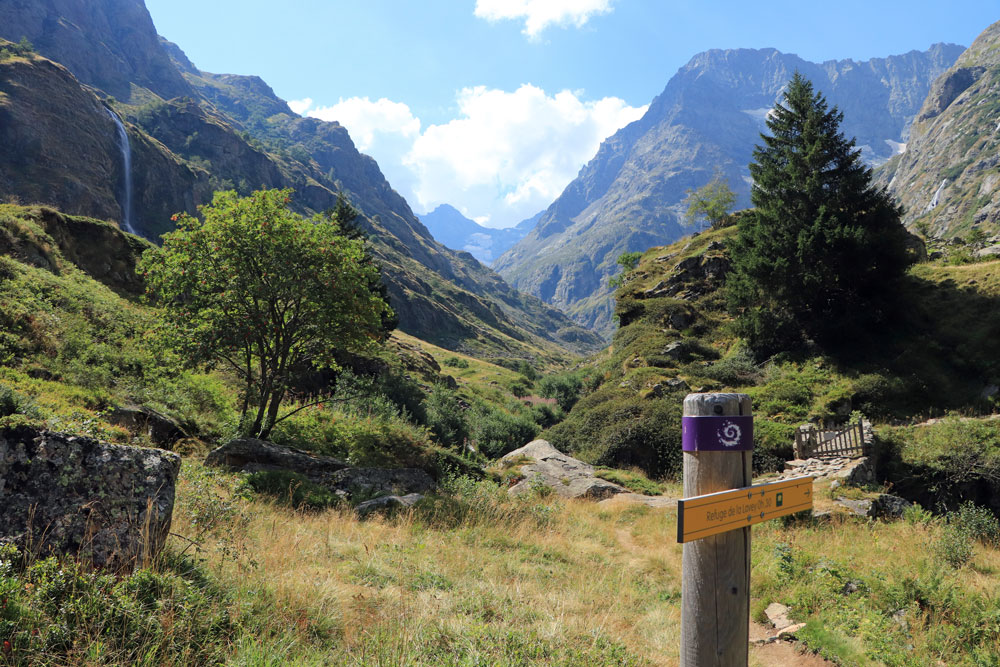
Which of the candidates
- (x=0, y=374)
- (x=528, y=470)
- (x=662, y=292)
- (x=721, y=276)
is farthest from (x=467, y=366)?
(x=0, y=374)

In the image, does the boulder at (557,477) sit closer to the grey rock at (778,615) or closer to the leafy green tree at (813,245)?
the grey rock at (778,615)

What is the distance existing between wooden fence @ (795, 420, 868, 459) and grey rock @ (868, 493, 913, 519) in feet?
13.0

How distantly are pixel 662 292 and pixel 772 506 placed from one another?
37502 millimetres

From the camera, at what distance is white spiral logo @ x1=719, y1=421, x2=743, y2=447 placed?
2454 mm

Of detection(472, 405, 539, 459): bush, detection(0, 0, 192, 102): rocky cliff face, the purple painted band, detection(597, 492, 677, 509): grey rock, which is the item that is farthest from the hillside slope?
detection(0, 0, 192, 102): rocky cliff face

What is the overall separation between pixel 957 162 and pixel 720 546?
215 meters

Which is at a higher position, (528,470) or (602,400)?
(602,400)

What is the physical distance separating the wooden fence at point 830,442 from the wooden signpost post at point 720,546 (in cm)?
1685

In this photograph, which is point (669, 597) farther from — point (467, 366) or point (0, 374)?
point (467, 366)

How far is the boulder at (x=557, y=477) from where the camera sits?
14578 millimetres

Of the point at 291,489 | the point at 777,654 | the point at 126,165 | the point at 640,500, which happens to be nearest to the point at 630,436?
the point at 640,500

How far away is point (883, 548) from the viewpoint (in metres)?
8.27

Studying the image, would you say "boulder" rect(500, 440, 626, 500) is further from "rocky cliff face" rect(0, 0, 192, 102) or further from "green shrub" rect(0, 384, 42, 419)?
"rocky cliff face" rect(0, 0, 192, 102)

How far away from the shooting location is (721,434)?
2471 mm
